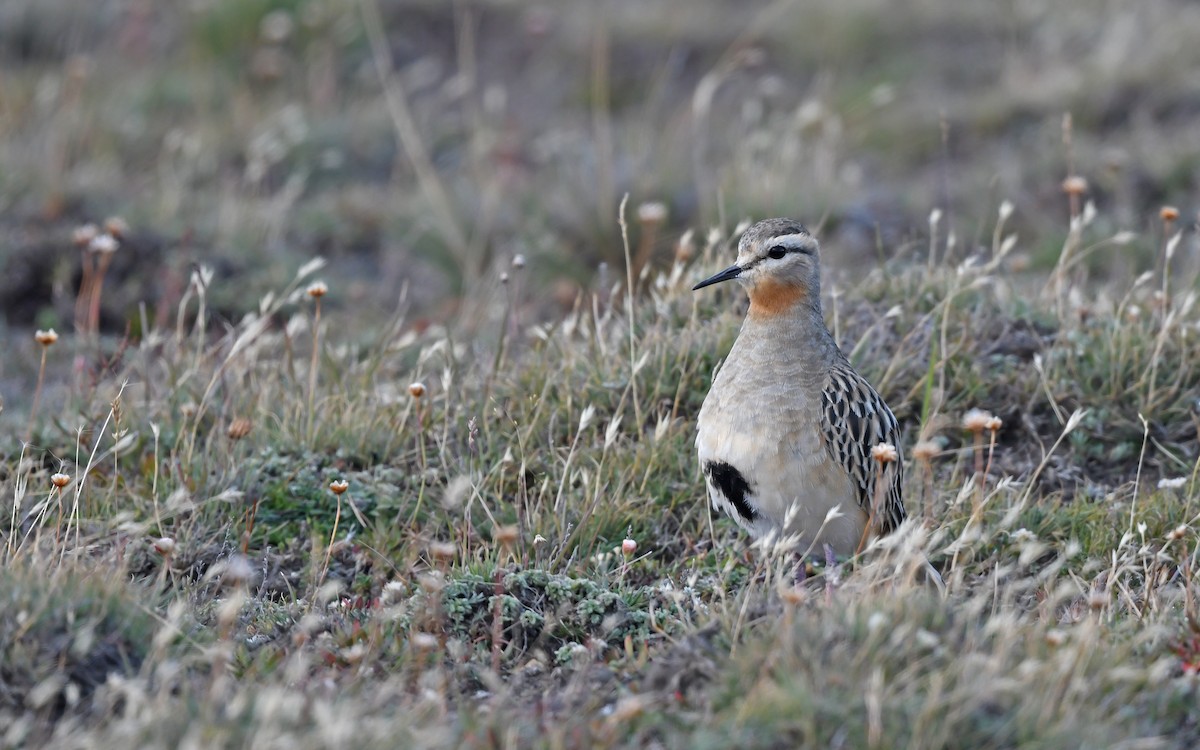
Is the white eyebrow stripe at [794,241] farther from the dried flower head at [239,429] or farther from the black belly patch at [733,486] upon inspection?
the dried flower head at [239,429]

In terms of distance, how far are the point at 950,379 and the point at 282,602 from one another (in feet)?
9.09

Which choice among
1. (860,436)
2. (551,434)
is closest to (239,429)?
(551,434)

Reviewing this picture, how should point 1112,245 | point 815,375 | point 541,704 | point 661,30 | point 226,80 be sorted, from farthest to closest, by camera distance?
point 661,30 → point 226,80 → point 1112,245 → point 815,375 → point 541,704

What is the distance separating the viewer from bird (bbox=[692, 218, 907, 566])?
4.74 meters

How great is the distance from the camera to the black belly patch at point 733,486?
15.6 feet

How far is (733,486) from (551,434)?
0.96 metres

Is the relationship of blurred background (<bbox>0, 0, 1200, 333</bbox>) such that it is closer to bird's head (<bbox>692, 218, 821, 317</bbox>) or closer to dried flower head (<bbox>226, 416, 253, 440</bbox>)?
bird's head (<bbox>692, 218, 821, 317</bbox>)

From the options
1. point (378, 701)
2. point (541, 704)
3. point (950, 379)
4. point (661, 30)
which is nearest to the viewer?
point (378, 701)

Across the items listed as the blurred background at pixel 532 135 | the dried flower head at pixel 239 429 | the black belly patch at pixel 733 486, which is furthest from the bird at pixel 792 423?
the dried flower head at pixel 239 429

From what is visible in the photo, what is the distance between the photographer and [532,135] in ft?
36.0

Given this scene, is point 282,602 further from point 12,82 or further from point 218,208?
point 12,82

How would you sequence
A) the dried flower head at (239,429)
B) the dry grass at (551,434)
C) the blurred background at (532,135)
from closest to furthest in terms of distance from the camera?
the dry grass at (551,434) → the dried flower head at (239,429) → the blurred background at (532,135)

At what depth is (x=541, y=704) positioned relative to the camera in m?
3.86

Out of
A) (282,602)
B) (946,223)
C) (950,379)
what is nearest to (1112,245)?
(946,223)
